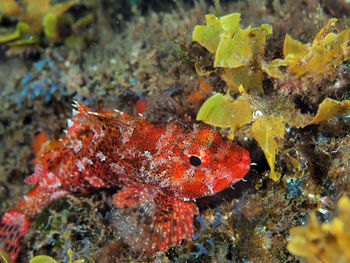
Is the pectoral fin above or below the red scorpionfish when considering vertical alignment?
below

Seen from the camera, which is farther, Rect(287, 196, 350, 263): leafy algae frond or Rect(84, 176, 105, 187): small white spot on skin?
Rect(84, 176, 105, 187): small white spot on skin


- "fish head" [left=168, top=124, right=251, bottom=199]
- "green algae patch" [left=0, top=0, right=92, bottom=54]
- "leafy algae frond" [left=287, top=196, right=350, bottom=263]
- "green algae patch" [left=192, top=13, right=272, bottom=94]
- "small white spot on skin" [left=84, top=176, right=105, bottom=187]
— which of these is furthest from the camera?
"green algae patch" [left=0, top=0, right=92, bottom=54]

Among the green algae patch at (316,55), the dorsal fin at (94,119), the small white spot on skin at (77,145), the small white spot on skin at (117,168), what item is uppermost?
the green algae patch at (316,55)

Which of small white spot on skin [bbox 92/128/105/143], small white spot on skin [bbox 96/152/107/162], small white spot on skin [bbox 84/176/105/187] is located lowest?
small white spot on skin [bbox 84/176/105/187]

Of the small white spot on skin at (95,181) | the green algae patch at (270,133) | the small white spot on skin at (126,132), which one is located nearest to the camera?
the green algae patch at (270,133)

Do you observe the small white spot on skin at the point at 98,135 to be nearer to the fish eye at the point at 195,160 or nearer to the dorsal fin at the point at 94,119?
the dorsal fin at the point at 94,119

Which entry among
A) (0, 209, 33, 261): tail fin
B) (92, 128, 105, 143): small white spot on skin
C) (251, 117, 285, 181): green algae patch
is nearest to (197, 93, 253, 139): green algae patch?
(251, 117, 285, 181): green algae patch

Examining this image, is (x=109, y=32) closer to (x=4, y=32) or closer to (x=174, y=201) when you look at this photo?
(x=4, y=32)

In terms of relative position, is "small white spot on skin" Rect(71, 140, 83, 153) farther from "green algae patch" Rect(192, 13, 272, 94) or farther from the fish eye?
"green algae patch" Rect(192, 13, 272, 94)

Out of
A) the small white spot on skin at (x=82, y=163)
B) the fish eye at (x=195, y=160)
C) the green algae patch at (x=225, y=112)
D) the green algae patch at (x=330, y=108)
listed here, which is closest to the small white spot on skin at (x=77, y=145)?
the small white spot on skin at (x=82, y=163)
